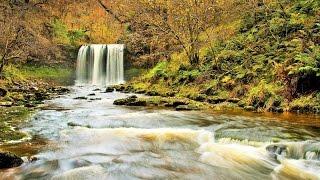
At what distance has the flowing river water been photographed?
23.5 ft

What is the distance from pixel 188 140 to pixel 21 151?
372 centimetres

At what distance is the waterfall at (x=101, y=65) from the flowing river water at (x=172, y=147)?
23.5 m

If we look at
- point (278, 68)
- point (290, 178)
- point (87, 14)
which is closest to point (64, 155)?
point (290, 178)

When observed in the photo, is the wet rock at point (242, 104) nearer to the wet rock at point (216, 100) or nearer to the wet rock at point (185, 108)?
the wet rock at point (216, 100)

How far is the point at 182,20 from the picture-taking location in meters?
22.1

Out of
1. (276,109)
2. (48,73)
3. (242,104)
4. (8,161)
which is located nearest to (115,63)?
A: (48,73)

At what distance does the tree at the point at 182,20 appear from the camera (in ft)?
71.2

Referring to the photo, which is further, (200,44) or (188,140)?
(200,44)

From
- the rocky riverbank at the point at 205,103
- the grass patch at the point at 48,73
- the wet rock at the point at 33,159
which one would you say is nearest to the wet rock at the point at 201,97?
the rocky riverbank at the point at 205,103

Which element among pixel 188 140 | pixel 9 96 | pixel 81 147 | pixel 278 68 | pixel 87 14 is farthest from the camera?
pixel 87 14

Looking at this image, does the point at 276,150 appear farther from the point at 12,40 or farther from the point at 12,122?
the point at 12,40

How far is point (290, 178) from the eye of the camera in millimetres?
6922

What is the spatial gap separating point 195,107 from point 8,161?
8.61 m

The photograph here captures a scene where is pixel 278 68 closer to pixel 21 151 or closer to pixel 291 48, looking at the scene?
pixel 291 48
